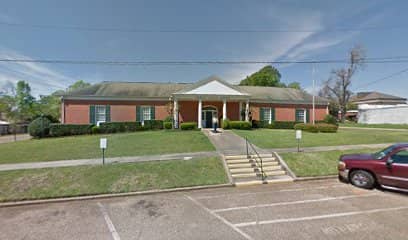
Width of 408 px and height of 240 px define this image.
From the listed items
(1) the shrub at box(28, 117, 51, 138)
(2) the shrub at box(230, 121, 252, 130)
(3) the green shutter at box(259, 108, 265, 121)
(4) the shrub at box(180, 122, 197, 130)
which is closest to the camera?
(1) the shrub at box(28, 117, 51, 138)

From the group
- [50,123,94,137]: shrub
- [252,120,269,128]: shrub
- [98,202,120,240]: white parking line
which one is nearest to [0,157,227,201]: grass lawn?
[98,202,120,240]: white parking line

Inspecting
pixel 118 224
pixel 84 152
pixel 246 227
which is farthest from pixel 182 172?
pixel 84 152

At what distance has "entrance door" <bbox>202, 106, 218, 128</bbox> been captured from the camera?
74.1 ft

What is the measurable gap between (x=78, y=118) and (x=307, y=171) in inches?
866

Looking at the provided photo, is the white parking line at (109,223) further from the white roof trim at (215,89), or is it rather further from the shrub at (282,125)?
the shrub at (282,125)

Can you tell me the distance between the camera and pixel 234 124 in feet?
64.7

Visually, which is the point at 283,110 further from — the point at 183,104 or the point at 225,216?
the point at 225,216

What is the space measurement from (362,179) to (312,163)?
8.04 ft

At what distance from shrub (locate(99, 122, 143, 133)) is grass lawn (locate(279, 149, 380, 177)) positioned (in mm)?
15826

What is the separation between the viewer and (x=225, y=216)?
4.74m

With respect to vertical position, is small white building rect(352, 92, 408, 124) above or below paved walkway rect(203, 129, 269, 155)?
above

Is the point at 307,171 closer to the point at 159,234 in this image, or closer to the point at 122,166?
the point at 159,234

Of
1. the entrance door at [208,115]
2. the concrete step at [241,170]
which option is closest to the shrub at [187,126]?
the entrance door at [208,115]

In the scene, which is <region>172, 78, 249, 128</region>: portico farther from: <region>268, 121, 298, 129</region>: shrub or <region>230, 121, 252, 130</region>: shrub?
<region>268, 121, 298, 129</region>: shrub
